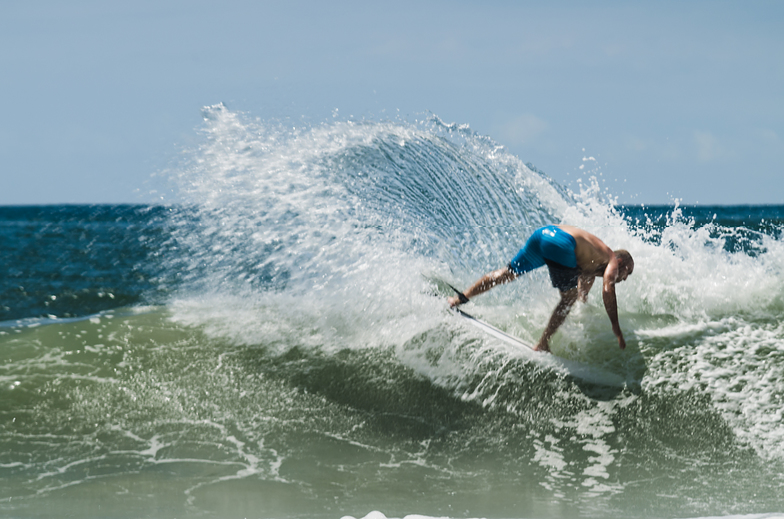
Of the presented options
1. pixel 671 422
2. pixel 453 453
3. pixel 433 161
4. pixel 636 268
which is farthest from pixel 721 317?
pixel 433 161

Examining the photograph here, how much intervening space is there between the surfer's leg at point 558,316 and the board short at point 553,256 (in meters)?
0.07

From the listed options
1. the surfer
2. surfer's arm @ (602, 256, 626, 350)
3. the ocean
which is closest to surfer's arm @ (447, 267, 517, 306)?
the surfer

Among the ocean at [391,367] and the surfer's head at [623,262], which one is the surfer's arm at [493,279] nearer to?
the ocean at [391,367]

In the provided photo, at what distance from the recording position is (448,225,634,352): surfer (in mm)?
5355

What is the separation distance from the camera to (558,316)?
18.1ft

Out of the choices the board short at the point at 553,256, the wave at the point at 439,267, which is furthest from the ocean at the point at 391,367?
the board short at the point at 553,256

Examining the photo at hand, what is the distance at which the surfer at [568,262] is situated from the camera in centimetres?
536

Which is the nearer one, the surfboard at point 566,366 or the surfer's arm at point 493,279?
the surfboard at point 566,366

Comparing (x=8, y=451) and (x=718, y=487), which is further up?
(x=718, y=487)

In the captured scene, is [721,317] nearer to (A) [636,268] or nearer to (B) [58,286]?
(A) [636,268]

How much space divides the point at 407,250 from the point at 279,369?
195 cm

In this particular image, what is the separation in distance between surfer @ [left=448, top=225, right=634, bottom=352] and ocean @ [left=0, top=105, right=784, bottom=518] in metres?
0.24

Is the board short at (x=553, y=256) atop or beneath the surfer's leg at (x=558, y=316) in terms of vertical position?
atop

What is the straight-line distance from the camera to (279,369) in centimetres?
595
